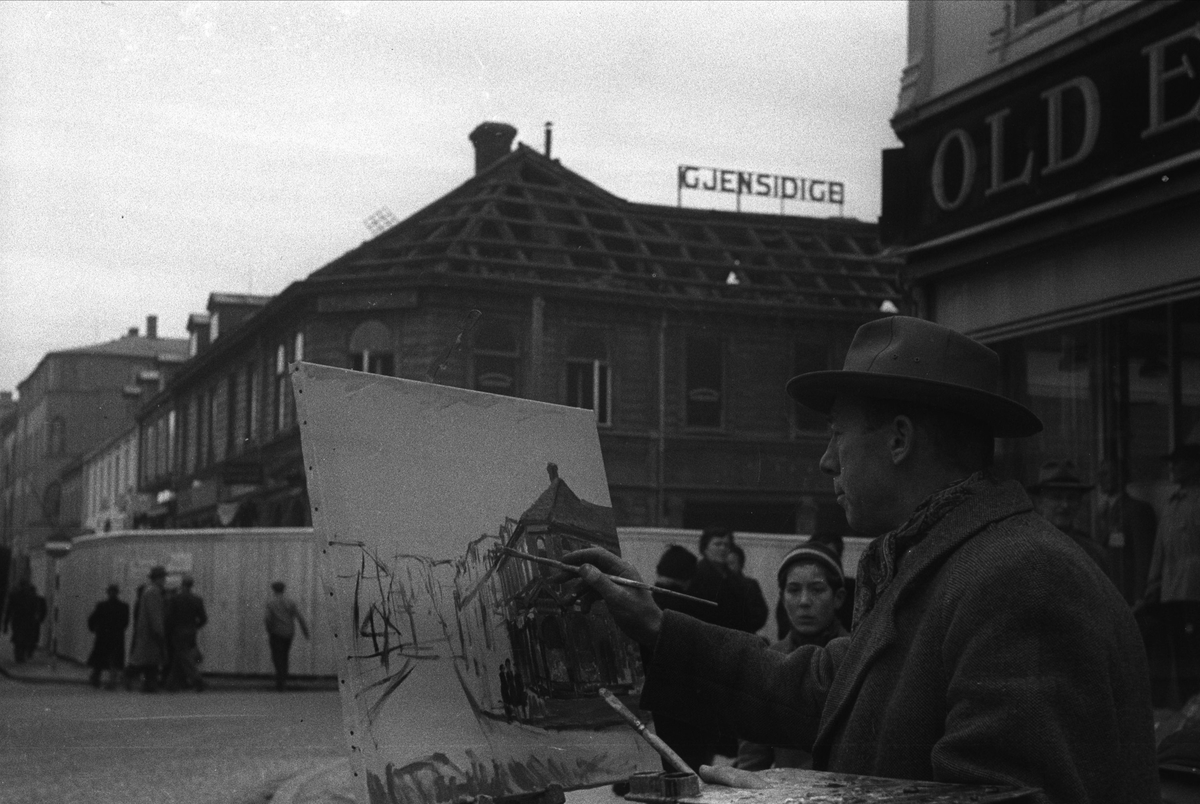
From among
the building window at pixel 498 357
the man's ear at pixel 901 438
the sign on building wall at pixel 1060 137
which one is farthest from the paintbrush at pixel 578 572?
the building window at pixel 498 357

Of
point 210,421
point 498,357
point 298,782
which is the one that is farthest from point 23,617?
point 298,782

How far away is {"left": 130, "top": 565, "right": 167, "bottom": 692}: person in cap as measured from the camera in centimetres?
1850

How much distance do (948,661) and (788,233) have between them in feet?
79.1

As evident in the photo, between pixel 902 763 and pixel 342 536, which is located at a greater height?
pixel 342 536

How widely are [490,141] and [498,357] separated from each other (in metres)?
4.60

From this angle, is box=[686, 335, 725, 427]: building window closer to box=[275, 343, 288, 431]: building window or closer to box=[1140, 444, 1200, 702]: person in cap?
box=[275, 343, 288, 431]: building window

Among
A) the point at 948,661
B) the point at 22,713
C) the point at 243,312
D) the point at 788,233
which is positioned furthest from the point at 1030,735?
the point at 243,312

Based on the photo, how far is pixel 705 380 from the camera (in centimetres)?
2628

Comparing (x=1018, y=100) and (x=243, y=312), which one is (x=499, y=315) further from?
(x=1018, y=100)

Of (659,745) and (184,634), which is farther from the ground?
(659,745)

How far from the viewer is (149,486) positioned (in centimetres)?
3597

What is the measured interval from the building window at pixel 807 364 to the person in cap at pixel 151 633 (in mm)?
12074

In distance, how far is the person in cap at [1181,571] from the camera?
28.6 ft

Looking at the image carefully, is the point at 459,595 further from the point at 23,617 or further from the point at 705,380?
the point at 23,617
